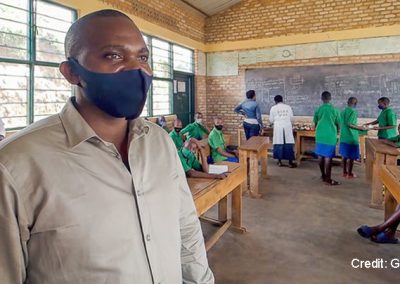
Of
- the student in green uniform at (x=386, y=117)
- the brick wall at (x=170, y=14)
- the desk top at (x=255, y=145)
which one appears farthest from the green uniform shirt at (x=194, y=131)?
the student in green uniform at (x=386, y=117)

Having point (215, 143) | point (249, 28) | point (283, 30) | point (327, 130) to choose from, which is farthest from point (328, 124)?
point (249, 28)

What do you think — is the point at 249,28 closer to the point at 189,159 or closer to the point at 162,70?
the point at 162,70

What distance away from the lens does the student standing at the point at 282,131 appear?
637 cm

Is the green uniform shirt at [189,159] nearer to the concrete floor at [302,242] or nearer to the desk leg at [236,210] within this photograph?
the desk leg at [236,210]

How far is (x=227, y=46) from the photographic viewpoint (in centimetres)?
810

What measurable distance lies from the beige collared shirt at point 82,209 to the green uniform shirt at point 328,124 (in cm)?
463

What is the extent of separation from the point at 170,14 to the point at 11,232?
22.3ft

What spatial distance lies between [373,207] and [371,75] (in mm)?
3688

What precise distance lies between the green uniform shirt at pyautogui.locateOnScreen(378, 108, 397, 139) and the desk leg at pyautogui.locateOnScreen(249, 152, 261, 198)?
2283 millimetres

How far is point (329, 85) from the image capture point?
23.2 ft

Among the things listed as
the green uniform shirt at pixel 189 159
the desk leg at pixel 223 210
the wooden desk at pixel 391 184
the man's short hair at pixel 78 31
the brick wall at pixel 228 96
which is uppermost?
the brick wall at pixel 228 96

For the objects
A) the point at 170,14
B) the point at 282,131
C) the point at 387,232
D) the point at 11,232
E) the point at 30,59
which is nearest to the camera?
the point at 11,232

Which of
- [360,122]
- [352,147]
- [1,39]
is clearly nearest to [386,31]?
[360,122]

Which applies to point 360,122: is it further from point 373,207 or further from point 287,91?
point 373,207
